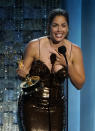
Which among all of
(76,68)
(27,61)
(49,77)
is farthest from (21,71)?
(76,68)

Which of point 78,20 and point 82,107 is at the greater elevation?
point 78,20

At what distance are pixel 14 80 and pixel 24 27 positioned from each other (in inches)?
24.1

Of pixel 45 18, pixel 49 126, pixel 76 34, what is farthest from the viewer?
pixel 45 18

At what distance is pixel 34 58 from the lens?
7.44 ft

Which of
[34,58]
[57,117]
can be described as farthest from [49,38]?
[57,117]

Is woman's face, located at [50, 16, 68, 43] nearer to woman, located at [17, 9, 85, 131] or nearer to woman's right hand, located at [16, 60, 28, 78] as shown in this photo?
woman, located at [17, 9, 85, 131]

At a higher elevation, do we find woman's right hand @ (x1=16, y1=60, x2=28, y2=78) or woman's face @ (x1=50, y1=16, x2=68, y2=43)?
woman's face @ (x1=50, y1=16, x2=68, y2=43)

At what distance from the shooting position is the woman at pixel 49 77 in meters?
2.17

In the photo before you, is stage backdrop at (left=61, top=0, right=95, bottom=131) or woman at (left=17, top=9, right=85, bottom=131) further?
stage backdrop at (left=61, top=0, right=95, bottom=131)

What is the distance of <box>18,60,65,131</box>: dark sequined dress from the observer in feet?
7.13

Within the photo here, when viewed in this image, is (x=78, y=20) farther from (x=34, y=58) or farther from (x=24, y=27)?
(x=34, y=58)

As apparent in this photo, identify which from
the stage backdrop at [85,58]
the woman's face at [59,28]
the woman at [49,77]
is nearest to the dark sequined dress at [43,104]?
the woman at [49,77]

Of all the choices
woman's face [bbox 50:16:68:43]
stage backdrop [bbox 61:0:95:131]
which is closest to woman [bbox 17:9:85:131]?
woman's face [bbox 50:16:68:43]

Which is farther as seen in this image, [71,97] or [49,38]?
[71,97]
